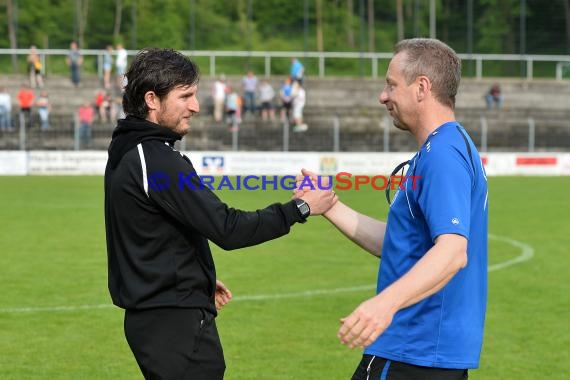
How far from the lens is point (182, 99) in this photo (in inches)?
193

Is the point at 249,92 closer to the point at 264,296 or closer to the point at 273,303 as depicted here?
the point at 264,296

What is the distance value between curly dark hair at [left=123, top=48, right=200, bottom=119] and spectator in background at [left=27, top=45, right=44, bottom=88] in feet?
124

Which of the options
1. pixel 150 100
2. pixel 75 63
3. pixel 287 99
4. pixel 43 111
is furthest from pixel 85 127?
pixel 150 100

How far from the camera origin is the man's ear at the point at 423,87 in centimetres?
430

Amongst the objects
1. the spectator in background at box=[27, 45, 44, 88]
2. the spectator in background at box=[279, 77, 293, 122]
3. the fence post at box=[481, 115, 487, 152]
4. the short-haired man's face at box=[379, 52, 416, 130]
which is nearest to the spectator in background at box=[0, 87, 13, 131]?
the spectator in background at box=[27, 45, 44, 88]

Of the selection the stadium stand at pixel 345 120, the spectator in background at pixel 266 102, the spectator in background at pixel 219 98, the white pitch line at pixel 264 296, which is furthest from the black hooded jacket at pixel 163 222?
the spectator in background at pixel 266 102

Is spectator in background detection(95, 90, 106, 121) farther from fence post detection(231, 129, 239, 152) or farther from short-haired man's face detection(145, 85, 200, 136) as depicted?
short-haired man's face detection(145, 85, 200, 136)

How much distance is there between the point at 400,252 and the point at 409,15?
54.2 m

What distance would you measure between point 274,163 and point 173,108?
30.1 m

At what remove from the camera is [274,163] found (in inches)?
1375

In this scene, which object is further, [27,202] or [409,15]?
[409,15]

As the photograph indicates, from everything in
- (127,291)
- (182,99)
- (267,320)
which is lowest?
(267,320)

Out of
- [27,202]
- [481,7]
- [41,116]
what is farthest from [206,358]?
[481,7]

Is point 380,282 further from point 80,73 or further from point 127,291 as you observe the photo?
point 80,73
